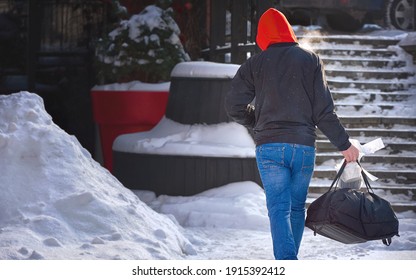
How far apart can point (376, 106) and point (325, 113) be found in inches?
197

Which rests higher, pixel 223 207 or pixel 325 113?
pixel 325 113

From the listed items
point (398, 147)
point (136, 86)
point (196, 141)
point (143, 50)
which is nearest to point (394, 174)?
point (398, 147)

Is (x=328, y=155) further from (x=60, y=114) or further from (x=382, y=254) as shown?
(x=60, y=114)

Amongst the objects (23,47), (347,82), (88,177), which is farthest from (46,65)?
(88,177)

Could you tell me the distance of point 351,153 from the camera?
17.3ft

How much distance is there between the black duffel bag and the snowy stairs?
3431 mm

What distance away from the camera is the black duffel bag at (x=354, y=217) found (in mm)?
5062

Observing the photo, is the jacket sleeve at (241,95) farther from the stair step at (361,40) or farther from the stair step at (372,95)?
the stair step at (361,40)

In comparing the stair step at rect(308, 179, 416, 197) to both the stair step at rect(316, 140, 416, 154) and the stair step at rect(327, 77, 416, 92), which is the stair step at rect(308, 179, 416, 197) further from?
the stair step at rect(327, 77, 416, 92)

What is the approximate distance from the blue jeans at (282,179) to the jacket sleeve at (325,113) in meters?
0.15

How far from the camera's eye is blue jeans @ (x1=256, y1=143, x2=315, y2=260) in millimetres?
5125

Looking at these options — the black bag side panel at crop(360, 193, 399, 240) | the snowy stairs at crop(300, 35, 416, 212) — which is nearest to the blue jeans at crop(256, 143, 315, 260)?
the black bag side panel at crop(360, 193, 399, 240)

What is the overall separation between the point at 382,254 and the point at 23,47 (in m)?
7.90

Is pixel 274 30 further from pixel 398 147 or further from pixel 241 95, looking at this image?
pixel 398 147
